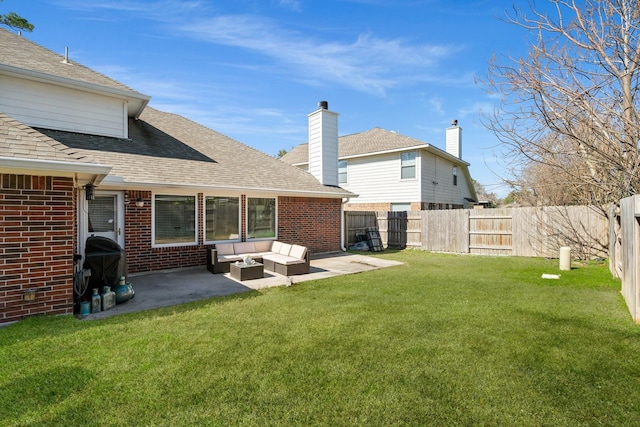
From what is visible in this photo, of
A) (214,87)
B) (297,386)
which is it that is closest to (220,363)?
(297,386)

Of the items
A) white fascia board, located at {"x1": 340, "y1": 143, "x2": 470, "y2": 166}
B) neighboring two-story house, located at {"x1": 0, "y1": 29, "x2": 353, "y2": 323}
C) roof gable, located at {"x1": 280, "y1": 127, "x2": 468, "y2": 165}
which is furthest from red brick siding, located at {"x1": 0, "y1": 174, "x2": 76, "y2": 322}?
roof gable, located at {"x1": 280, "y1": 127, "x2": 468, "y2": 165}

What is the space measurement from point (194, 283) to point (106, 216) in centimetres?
290

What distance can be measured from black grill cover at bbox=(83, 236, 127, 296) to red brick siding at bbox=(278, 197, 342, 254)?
5593 millimetres

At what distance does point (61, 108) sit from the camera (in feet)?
29.5

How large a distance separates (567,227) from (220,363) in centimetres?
1203

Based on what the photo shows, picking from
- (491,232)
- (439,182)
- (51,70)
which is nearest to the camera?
(51,70)

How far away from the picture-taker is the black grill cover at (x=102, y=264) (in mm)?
5875

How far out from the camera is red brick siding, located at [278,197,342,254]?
11.4m

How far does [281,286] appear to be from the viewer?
23.6 ft

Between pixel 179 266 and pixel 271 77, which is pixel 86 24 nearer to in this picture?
pixel 271 77

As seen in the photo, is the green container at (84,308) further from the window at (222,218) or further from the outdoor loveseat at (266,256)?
the window at (222,218)

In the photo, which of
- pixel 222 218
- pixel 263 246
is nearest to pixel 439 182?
pixel 263 246

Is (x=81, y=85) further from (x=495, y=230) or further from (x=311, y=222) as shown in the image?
(x=495, y=230)

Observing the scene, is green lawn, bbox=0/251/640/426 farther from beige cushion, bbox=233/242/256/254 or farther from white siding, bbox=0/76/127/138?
white siding, bbox=0/76/127/138
